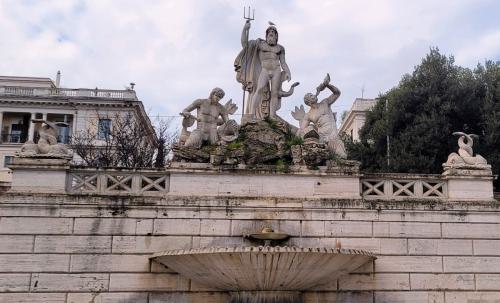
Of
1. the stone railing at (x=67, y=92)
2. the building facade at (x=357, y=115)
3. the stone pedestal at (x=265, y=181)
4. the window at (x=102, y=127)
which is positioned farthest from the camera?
the stone railing at (x=67, y=92)

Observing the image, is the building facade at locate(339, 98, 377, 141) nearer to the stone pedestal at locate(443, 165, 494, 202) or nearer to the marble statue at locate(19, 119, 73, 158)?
the stone pedestal at locate(443, 165, 494, 202)

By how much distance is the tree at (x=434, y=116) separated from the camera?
2228 centimetres

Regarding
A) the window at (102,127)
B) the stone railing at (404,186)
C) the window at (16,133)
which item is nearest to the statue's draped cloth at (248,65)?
the stone railing at (404,186)

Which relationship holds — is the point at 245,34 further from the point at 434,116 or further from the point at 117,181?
Result: the point at 434,116

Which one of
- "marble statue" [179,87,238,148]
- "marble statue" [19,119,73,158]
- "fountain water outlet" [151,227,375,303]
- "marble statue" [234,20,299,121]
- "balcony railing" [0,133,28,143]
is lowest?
"fountain water outlet" [151,227,375,303]

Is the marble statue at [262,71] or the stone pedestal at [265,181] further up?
the marble statue at [262,71]

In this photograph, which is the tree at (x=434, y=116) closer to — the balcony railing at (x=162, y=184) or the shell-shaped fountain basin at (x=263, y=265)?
the balcony railing at (x=162, y=184)

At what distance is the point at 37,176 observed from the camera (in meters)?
13.1

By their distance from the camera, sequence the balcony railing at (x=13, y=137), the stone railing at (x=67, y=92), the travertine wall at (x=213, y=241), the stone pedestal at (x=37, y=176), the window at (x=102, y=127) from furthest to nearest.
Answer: the balcony railing at (x=13, y=137) → the stone railing at (x=67, y=92) → the window at (x=102, y=127) → the stone pedestal at (x=37, y=176) → the travertine wall at (x=213, y=241)

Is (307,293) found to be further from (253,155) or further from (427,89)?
(427,89)

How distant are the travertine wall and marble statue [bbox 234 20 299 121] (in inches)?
118

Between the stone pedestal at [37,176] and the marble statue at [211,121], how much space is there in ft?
9.97

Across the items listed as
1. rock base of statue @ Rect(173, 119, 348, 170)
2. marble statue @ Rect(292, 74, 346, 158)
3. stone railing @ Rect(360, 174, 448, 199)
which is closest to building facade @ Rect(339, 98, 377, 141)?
marble statue @ Rect(292, 74, 346, 158)

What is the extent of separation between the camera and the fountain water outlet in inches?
434
